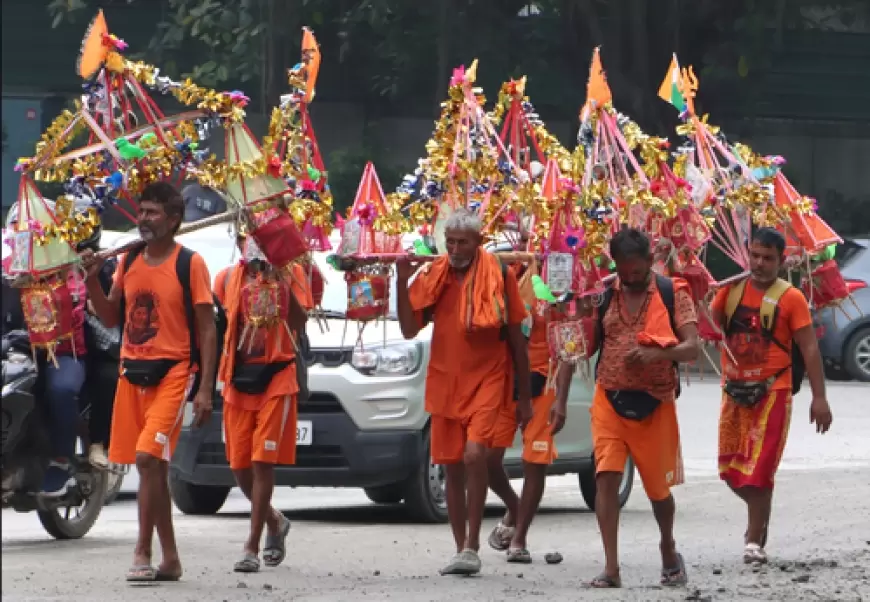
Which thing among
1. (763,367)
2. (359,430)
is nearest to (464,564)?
(763,367)

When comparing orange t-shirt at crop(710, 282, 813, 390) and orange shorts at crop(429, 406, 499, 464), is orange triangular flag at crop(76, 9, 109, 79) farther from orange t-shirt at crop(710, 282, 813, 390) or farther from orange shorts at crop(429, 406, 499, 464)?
orange t-shirt at crop(710, 282, 813, 390)

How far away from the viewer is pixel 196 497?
12953mm

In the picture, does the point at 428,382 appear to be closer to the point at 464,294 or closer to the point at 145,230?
the point at 464,294

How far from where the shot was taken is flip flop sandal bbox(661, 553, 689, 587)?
30.3 feet

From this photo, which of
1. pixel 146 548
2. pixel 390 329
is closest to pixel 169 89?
pixel 146 548

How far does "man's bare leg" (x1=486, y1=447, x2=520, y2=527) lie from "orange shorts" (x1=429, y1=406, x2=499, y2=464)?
17.1 inches

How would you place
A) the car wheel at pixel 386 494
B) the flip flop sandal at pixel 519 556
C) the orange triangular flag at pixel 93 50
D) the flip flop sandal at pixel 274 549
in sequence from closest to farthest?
the orange triangular flag at pixel 93 50, the flip flop sandal at pixel 274 549, the flip flop sandal at pixel 519 556, the car wheel at pixel 386 494

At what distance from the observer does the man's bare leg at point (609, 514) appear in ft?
30.0

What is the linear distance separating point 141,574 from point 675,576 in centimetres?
238

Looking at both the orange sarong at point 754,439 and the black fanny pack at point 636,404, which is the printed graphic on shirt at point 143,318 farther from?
the orange sarong at point 754,439

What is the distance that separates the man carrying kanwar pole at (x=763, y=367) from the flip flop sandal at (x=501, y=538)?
1281mm

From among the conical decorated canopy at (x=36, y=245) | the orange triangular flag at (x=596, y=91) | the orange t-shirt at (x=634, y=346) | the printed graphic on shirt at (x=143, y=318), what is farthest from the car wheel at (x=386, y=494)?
the conical decorated canopy at (x=36, y=245)

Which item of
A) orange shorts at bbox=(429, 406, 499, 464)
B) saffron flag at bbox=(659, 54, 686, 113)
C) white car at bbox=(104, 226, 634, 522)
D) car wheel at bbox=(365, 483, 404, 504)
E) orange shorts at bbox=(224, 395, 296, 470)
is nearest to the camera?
orange shorts at bbox=(429, 406, 499, 464)

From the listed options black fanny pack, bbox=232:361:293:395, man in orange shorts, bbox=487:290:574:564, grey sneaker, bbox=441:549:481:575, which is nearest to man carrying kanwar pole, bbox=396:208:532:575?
grey sneaker, bbox=441:549:481:575
